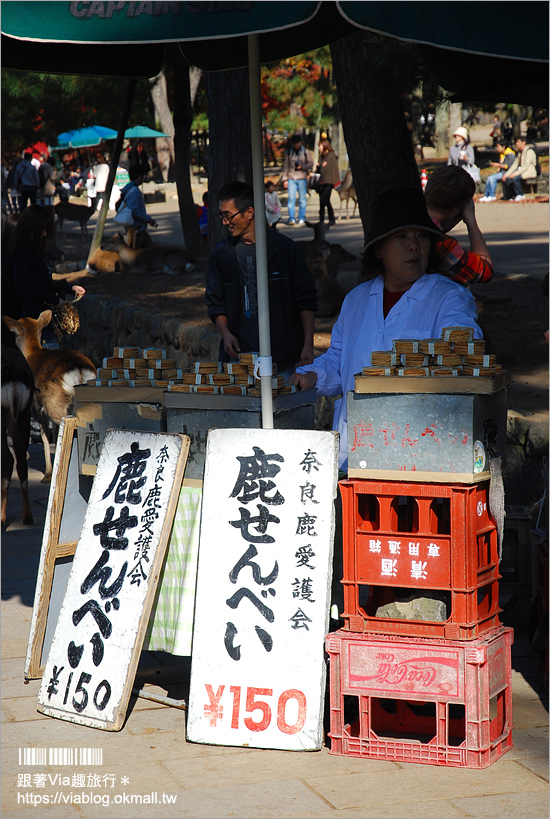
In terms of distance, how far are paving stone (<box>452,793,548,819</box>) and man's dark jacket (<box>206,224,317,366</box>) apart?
9.48 ft

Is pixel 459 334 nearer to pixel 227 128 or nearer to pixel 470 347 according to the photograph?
pixel 470 347

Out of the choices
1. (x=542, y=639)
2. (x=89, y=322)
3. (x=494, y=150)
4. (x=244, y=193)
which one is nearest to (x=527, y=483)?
(x=542, y=639)

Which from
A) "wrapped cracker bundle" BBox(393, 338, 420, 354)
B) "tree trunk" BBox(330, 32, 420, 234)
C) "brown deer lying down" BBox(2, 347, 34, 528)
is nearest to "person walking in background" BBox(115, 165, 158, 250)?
"tree trunk" BBox(330, 32, 420, 234)

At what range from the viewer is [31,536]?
6.66m

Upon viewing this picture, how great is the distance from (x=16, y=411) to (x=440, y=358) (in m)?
3.97

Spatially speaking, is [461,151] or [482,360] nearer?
[482,360]

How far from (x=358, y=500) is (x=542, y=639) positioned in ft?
4.29

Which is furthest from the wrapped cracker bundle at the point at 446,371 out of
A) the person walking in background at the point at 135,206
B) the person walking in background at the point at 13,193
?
the person walking in background at the point at 13,193

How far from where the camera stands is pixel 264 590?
3.71 metres

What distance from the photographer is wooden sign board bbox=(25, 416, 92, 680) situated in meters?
4.32

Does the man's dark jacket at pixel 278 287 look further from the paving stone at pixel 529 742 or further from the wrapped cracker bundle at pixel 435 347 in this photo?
the paving stone at pixel 529 742

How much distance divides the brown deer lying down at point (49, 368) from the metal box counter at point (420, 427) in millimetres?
4452

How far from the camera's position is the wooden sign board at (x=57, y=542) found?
432cm

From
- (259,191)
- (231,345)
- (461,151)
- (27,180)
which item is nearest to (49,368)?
(231,345)
